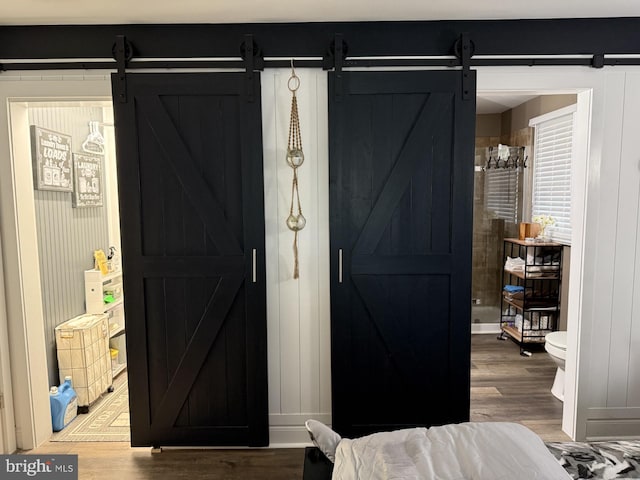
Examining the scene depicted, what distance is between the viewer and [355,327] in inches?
100

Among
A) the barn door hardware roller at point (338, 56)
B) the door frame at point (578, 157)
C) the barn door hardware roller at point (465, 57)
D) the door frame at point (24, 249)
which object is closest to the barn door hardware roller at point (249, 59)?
the barn door hardware roller at point (338, 56)

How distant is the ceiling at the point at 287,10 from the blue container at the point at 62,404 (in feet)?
7.69

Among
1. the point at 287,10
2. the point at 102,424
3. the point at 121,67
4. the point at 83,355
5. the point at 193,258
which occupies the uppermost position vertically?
the point at 287,10

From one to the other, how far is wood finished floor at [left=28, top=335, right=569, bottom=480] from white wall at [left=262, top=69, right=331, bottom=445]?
22 cm

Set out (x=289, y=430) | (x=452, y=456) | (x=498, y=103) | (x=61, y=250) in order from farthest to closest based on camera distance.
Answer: (x=498, y=103) < (x=61, y=250) < (x=289, y=430) < (x=452, y=456)

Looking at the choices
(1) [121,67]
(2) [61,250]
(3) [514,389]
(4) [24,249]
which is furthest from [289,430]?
(1) [121,67]

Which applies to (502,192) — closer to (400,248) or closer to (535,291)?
(535,291)

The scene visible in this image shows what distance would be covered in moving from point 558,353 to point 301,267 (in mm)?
1988

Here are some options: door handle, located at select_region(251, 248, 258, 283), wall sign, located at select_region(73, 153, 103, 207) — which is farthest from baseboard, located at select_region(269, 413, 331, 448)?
wall sign, located at select_region(73, 153, 103, 207)

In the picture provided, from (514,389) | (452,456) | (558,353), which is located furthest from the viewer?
(514,389)

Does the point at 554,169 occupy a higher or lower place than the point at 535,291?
higher

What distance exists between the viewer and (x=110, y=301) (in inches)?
145

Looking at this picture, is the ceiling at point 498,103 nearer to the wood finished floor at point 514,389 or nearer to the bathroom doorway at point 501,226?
the bathroom doorway at point 501,226

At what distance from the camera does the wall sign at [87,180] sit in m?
3.41
